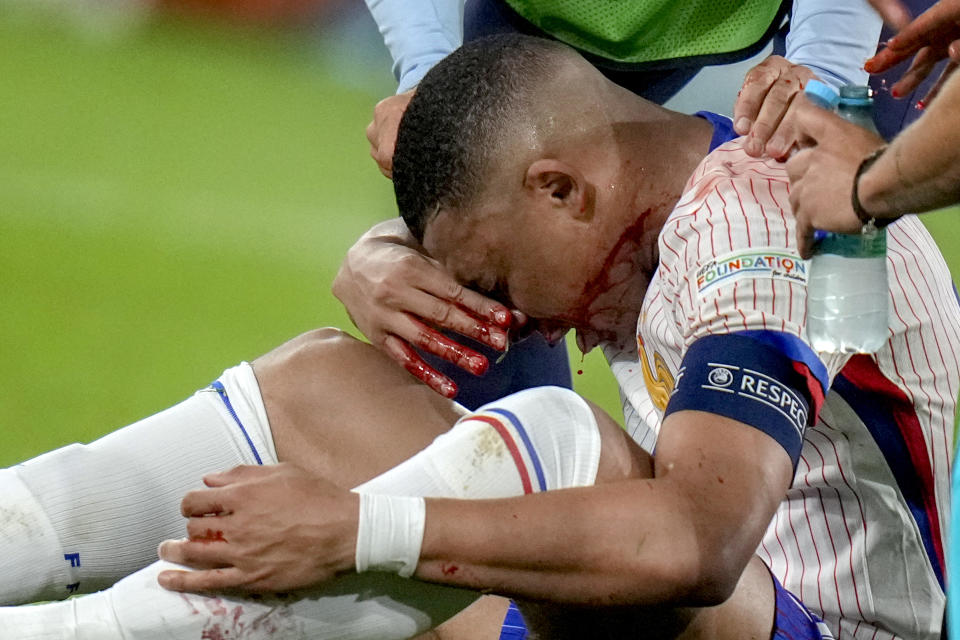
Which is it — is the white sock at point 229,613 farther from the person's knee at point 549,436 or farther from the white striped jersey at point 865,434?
the white striped jersey at point 865,434

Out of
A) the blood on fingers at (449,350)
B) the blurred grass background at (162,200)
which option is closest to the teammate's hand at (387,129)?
the blood on fingers at (449,350)

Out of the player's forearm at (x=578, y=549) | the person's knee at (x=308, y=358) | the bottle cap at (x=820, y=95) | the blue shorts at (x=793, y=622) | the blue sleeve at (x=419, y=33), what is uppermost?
the blue sleeve at (x=419, y=33)

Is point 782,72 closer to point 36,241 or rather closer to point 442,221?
point 442,221

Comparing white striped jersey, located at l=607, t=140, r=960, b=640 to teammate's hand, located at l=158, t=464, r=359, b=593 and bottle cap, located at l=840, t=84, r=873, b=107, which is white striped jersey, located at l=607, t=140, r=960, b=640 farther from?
teammate's hand, located at l=158, t=464, r=359, b=593

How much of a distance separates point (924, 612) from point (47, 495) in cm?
95

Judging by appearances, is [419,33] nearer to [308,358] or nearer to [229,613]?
[308,358]

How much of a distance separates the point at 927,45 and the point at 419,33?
0.92 meters

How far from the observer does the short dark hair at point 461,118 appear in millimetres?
1554

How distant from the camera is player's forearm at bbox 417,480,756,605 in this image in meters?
1.15

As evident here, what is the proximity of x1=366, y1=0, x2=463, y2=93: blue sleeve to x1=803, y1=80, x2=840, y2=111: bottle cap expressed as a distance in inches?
29.8

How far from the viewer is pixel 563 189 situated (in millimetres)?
1516

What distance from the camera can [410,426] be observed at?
154 cm

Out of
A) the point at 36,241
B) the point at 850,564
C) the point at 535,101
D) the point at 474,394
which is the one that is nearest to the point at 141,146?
the point at 36,241

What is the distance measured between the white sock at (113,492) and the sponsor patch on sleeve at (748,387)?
579mm
